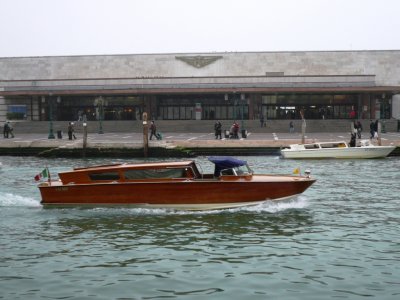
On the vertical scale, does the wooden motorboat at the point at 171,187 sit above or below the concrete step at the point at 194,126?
below

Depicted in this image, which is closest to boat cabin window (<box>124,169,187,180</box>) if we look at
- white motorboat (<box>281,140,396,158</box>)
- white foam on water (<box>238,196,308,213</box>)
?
white foam on water (<box>238,196,308,213</box>)

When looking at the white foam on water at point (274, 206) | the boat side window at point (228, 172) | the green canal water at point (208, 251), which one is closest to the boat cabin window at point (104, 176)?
the green canal water at point (208, 251)

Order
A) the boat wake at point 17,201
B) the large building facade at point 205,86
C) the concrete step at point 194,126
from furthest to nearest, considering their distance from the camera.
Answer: the large building facade at point 205,86, the concrete step at point 194,126, the boat wake at point 17,201

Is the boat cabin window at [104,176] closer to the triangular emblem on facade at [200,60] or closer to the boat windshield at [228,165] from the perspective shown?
the boat windshield at [228,165]

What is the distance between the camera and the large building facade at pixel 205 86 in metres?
72.5

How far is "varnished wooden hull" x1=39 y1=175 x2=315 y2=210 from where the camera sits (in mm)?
21688

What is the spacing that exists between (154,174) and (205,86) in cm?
5239

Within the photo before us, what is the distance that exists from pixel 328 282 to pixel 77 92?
6252cm

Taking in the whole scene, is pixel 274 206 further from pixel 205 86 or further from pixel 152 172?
pixel 205 86

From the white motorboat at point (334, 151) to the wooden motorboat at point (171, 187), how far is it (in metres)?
20.2

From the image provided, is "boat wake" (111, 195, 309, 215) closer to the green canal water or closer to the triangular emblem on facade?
the green canal water

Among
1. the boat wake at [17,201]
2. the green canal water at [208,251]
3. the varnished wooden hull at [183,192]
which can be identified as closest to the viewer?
the green canal water at [208,251]

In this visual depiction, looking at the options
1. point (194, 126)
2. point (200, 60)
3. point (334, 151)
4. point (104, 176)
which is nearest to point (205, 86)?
point (194, 126)

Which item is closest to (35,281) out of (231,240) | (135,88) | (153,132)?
(231,240)
